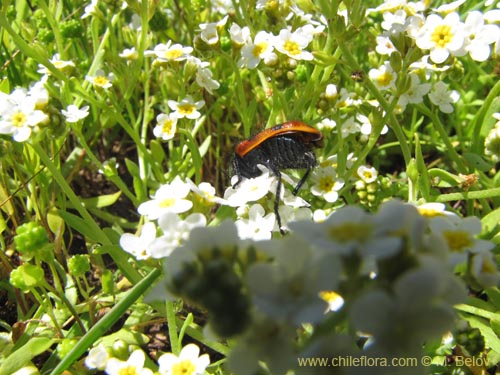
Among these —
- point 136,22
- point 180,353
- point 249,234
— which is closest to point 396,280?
point 249,234

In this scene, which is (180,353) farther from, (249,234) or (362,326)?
(362,326)

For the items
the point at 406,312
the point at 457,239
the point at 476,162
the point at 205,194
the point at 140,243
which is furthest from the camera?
the point at 476,162

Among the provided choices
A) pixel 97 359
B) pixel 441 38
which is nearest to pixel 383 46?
pixel 441 38

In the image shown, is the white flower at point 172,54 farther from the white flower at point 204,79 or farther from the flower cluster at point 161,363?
the flower cluster at point 161,363

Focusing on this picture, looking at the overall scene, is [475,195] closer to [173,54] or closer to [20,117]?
[173,54]

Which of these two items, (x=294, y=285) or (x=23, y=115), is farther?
(x=23, y=115)

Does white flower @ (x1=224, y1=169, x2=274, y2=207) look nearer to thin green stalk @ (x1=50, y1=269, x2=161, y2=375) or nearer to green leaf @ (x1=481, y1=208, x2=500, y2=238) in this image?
thin green stalk @ (x1=50, y1=269, x2=161, y2=375)

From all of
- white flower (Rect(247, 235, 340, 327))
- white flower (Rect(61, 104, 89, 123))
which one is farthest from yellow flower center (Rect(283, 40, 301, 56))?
white flower (Rect(247, 235, 340, 327))
